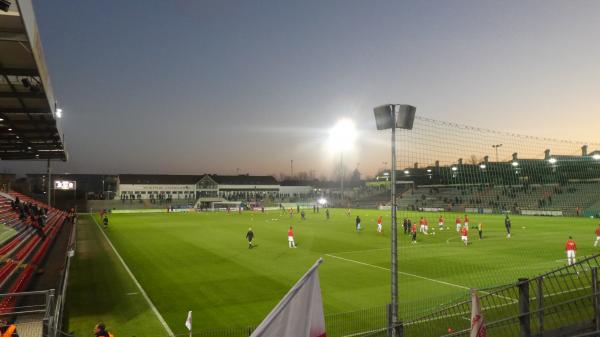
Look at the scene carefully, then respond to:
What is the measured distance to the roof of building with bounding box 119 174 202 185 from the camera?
112875 millimetres

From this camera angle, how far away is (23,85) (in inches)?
513

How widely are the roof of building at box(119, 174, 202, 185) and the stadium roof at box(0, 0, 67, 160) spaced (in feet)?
288

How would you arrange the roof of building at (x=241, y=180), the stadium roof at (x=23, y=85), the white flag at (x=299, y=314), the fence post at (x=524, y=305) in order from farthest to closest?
the roof of building at (x=241, y=180) < the stadium roof at (x=23, y=85) < the fence post at (x=524, y=305) < the white flag at (x=299, y=314)

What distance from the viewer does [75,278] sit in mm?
19422

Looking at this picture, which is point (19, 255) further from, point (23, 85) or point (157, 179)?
point (157, 179)

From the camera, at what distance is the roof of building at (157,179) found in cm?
11288

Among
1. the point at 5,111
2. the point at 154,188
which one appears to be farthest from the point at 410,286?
the point at 154,188

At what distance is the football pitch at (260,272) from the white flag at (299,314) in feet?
32.8

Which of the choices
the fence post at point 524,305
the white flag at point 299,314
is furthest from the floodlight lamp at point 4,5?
the fence post at point 524,305

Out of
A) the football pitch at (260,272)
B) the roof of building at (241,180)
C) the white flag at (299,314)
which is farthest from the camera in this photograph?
the roof of building at (241,180)

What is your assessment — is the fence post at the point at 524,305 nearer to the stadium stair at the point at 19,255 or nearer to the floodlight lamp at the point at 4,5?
the floodlight lamp at the point at 4,5

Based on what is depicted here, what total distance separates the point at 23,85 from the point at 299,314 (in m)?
13.6

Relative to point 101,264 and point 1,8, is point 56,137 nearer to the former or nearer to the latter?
point 101,264

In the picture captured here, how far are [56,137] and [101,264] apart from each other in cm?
918
